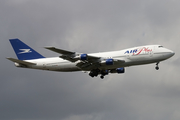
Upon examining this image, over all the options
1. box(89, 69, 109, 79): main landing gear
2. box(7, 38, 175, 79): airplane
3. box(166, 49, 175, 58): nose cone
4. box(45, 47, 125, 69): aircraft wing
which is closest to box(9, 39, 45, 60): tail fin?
box(7, 38, 175, 79): airplane

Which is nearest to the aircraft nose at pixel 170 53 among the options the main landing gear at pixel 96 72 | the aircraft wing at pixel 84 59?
the aircraft wing at pixel 84 59

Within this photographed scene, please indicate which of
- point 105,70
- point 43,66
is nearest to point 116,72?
point 105,70

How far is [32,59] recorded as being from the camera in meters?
66.9

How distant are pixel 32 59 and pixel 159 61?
2493 centimetres

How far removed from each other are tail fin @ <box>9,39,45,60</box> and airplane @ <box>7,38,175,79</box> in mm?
237

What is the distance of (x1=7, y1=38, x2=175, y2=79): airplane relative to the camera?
2334 inches

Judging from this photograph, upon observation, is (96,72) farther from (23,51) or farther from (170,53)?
(23,51)

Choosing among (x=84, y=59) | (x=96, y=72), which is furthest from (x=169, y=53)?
(x=84, y=59)

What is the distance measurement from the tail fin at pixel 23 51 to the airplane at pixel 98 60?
237 mm

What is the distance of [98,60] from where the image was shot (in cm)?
6094

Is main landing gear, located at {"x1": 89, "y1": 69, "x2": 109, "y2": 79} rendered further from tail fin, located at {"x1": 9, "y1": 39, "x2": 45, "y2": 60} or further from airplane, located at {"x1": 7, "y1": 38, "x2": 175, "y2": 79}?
tail fin, located at {"x1": 9, "y1": 39, "x2": 45, "y2": 60}

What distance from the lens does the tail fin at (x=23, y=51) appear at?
2665 inches

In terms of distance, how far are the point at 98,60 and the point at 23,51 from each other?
17075 millimetres

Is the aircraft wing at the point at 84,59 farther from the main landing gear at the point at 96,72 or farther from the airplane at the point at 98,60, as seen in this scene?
the main landing gear at the point at 96,72
